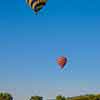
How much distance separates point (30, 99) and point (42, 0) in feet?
261

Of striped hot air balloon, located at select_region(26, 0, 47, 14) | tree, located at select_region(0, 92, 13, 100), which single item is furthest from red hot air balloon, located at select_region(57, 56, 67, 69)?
tree, located at select_region(0, 92, 13, 100)

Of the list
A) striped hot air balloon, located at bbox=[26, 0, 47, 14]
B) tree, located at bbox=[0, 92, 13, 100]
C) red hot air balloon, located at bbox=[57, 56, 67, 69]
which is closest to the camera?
striped hot air balloon, located at bbox=[26, 0, 47, 14]

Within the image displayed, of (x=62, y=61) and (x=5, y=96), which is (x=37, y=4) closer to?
(x=62, y=61)

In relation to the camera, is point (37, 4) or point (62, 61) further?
point (62, 61)

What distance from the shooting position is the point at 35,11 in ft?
161

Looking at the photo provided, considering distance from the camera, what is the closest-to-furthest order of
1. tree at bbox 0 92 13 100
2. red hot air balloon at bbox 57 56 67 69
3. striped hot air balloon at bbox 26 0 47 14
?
1. striped hot air balloon at bbox 26 0 47 14
2. red hot air balloon at bbox 57 56 67 69
3. tree at bbox 0 92 13 100

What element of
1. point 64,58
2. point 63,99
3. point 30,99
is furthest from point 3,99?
point 64,58

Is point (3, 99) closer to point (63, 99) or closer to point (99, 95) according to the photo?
point (63, 99)

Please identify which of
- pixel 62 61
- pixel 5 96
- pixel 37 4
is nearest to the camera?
pixel 37 4

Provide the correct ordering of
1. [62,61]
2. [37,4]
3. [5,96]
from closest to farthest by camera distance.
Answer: [37,4] < [62,61] < [5,96]

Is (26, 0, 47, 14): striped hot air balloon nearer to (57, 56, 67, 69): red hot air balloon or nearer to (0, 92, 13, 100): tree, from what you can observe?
(57, 56, 67, 69): red hot air balloon

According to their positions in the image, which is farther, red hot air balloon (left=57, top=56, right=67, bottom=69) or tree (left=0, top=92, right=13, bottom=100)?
tree (left=0, top=92, right=13, bottom=100)

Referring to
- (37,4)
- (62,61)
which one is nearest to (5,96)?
A: (62,61)

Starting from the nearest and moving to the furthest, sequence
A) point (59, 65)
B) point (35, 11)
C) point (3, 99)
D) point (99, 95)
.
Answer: point (35, 11) < point (59, 65) < point (99, 95) < point (3, 99)
